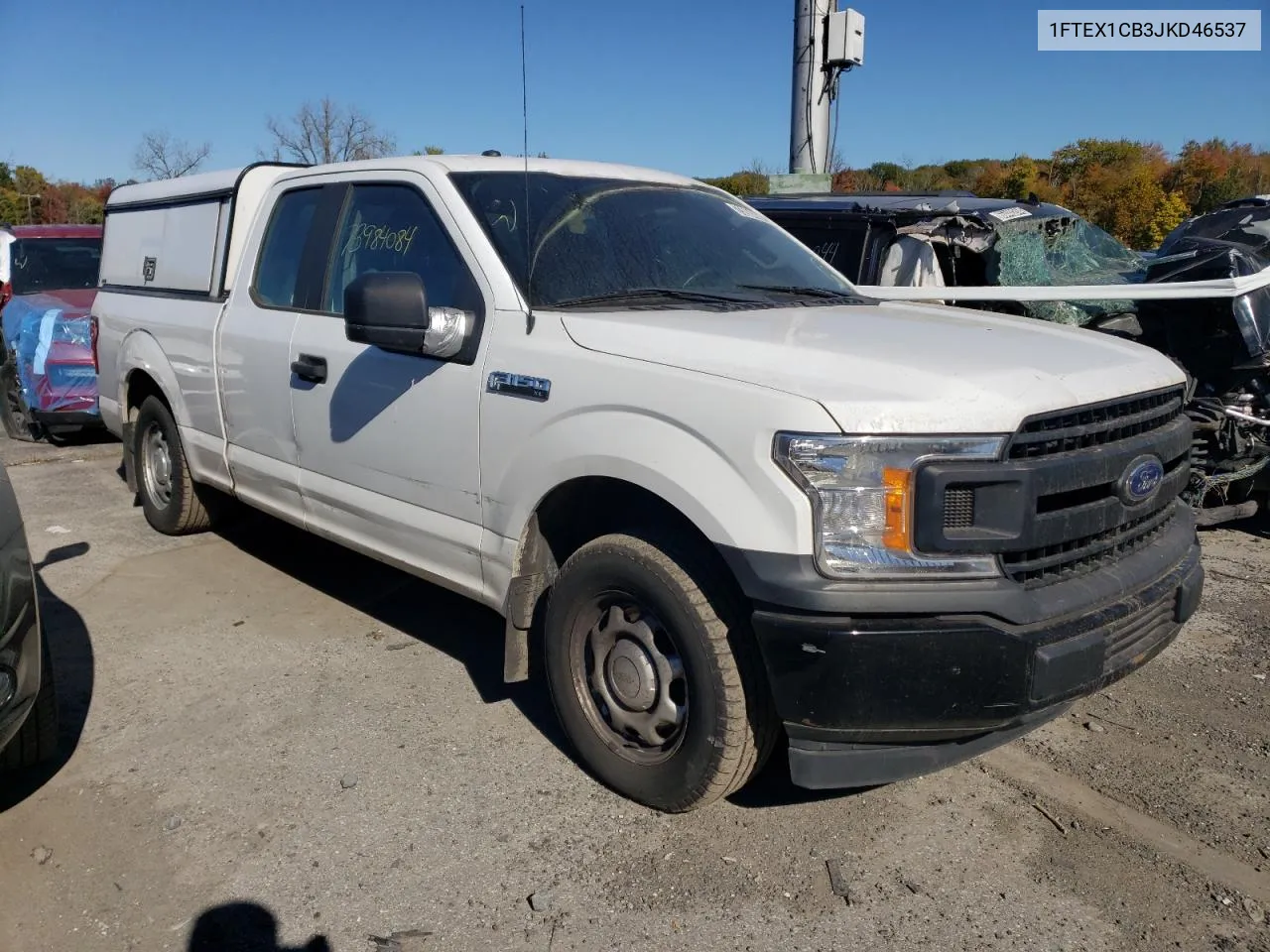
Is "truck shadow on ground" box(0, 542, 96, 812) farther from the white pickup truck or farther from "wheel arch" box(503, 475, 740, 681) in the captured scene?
"wheel arch" box(503, 475, 740, 681)

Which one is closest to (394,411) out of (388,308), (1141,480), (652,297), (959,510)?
(388,308)

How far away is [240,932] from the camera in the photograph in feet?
8.86

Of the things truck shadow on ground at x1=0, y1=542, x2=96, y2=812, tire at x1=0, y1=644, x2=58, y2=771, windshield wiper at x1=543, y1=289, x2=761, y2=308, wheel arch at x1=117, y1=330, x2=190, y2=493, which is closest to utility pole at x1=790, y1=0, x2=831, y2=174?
wheel arch at x1=117, y1=330, x2=190, y2=493

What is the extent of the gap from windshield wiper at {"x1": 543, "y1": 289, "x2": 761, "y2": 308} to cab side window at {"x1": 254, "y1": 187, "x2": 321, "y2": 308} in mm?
1576

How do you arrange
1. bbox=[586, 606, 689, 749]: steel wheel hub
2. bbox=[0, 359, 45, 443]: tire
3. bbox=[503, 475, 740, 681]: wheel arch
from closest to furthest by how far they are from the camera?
bbox=[586, 606, 689, 749]: steel wheel hub
bbox=[503, 475, 740, 681]: wheel arch
bbox=[0, 359, 45, 443]: tire

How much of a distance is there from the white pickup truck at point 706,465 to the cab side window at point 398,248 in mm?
15

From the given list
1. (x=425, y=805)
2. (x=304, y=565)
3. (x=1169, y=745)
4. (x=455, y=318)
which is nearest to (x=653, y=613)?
(x=425, y=805)

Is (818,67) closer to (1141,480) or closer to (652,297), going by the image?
(652,297)

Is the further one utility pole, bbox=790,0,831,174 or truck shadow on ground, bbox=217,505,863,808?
utility pole, bbox=790,0,831,174

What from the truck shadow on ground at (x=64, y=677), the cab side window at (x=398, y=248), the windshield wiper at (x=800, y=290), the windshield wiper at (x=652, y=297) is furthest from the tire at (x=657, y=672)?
the truck shadow on ground at (x=64, y=677)

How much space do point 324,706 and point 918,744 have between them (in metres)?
2.28

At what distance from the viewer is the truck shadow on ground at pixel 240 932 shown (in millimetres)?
2643

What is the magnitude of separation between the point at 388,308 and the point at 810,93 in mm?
8149

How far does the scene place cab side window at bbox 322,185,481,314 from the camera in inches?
145
